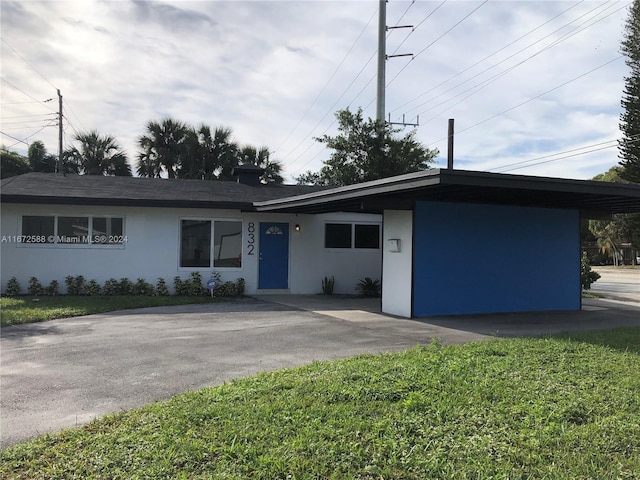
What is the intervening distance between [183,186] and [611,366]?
13178mm

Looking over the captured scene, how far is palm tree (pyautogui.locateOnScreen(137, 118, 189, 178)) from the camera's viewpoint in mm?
26312

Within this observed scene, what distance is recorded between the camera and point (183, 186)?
1582 cm

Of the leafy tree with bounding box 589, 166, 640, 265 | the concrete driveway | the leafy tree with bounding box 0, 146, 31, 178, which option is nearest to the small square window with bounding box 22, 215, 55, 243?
the concrete driveway

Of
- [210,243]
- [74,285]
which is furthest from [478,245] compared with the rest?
[74,285]

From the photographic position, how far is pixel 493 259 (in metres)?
10.9

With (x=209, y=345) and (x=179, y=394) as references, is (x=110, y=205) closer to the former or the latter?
(x=209, y=345)

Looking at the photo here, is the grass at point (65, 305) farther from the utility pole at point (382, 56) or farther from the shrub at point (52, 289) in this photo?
the utility pole at point (382, 56)

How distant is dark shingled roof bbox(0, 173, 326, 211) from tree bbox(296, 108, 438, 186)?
8.30 meters

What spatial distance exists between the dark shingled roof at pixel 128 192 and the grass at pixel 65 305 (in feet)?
8.21

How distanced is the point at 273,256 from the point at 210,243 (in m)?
1.89

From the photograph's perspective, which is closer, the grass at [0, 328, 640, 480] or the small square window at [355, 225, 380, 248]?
the grass at [0, 328, 640, 480]

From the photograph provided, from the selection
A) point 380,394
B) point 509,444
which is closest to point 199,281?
point 380,394

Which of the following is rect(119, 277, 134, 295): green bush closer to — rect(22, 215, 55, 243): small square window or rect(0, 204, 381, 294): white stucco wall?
rect(0, 204, 381, 294): white stucco wall

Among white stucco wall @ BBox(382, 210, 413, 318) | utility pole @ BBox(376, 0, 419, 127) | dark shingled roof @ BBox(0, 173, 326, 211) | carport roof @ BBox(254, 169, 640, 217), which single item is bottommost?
white stucco wall @ BBox(382, 210, 413, 318)
